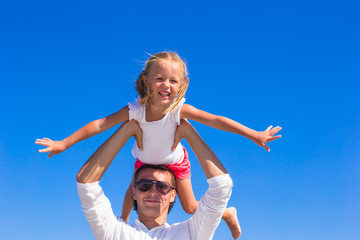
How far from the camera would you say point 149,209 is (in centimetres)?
610

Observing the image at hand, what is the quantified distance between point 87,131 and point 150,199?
1.41 metres

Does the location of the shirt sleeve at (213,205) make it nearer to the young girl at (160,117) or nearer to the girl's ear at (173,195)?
the young girl at (160,117)

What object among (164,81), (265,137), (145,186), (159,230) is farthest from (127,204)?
(265,137)

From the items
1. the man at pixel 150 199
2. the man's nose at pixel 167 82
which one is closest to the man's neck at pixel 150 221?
the man at pixel 150 199

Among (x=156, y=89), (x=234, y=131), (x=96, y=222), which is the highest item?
(x=156, y=89)

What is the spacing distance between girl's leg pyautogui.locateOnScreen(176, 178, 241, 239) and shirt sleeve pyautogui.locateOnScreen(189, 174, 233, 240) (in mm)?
1378

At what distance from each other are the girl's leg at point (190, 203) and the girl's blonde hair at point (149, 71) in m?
1.47

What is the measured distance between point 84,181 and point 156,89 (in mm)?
1829

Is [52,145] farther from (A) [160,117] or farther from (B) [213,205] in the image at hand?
(B) [213,205]

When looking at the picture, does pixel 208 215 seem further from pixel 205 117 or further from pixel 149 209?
pixel 205 117

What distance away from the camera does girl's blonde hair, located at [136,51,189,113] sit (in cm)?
647

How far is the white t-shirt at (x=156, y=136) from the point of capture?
252 inches

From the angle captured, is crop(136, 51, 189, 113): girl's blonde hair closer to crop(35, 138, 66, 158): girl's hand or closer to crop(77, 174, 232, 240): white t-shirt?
crop(35, 138, 66, 158): girl's hand

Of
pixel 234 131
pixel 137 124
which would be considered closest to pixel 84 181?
pixel 137 124
